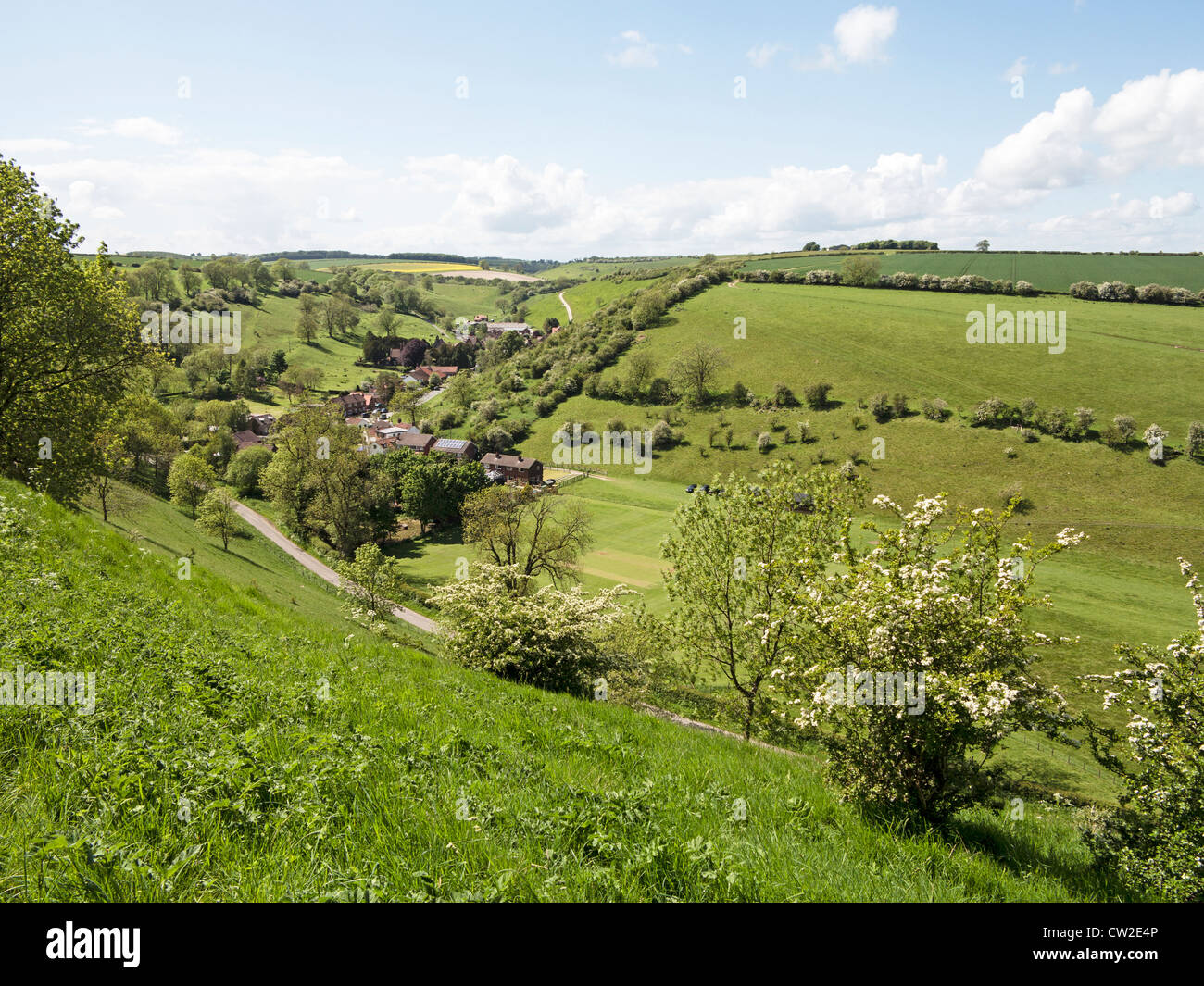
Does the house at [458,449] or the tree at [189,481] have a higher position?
the house at [458,449]

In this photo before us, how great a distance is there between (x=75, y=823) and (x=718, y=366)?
12259 centimetres

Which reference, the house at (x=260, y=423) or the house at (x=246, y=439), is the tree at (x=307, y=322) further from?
the house at (x=246, y=439)

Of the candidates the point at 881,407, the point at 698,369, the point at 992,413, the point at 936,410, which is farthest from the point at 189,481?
the point at 992,413

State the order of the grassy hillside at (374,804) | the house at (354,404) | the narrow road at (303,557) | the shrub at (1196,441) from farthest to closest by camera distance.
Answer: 1. the house at (354,404)
2. the shrub at (1196,441)
3. the narrow road at (303,557)
4. the grassy hillside at (374,804)

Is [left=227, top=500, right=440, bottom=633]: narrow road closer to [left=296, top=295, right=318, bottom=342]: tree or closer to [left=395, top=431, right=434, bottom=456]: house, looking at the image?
[left=395, top=431, right=434, bottom=456]: house

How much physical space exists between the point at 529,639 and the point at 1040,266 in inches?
7355

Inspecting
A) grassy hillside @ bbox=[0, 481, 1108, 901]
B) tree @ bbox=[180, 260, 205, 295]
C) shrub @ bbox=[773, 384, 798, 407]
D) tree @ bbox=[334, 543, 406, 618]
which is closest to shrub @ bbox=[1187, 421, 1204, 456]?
shrub @ bbox=[773, 384, 798, 407]

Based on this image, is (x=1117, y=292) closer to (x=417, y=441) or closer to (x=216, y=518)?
(x=417, y=441)

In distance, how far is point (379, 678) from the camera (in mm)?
11250

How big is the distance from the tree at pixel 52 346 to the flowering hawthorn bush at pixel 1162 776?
2813cm

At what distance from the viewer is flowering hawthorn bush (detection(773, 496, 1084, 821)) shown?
313 inches

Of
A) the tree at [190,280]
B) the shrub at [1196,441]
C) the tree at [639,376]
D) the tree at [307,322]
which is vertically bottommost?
the shrub at [1196,441]

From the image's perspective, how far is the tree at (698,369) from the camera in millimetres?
115688

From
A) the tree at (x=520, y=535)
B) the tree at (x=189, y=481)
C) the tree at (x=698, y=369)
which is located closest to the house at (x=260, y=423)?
the tree at (x=189, y=481)
